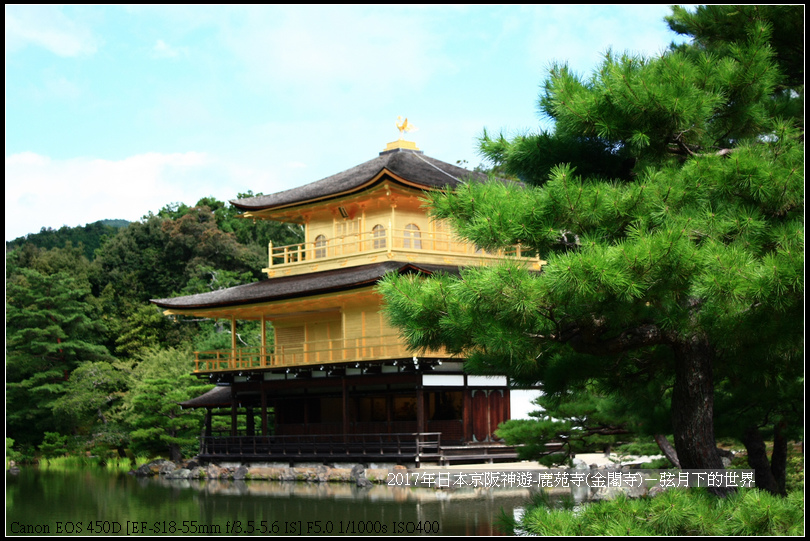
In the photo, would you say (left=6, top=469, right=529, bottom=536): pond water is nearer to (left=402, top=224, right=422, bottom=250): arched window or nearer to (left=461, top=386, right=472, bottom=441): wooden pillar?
(left=461, top=386, right=472, bottom=441): wooden pillar

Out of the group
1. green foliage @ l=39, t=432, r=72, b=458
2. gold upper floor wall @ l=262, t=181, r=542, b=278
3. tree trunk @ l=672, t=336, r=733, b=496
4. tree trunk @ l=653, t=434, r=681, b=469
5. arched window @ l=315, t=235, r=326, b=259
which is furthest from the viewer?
green foliage @ l=39, t=432, r=72, b=458

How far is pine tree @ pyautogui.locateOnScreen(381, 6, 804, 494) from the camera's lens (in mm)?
6473

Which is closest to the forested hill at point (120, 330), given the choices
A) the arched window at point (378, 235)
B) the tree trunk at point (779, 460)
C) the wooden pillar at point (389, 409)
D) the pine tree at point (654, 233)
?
the wooden pillar at point (389, 409)

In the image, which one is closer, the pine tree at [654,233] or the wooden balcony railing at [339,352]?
the pine tree at [654,233]

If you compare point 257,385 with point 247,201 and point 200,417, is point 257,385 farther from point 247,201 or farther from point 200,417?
point 247,201

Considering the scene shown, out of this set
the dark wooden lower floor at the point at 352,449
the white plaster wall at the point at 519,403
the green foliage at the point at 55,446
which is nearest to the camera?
the dark wooden lower floor at the point at 352,449

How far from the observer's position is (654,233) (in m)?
6.81

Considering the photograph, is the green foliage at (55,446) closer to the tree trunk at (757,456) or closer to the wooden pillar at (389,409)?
the wooden pillar at (389,409)

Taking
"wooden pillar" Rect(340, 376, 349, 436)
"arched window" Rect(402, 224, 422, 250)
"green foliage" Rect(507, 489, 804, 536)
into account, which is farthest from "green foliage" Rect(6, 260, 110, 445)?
"green foliage" Rect(507, 489, 804, 536)

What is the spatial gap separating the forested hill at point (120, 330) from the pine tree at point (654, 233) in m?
20.1

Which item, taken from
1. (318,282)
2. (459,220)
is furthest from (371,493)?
(459,220)

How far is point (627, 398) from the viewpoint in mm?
9766

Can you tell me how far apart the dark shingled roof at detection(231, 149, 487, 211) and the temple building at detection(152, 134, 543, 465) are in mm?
58

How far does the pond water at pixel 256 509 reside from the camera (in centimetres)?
1233
